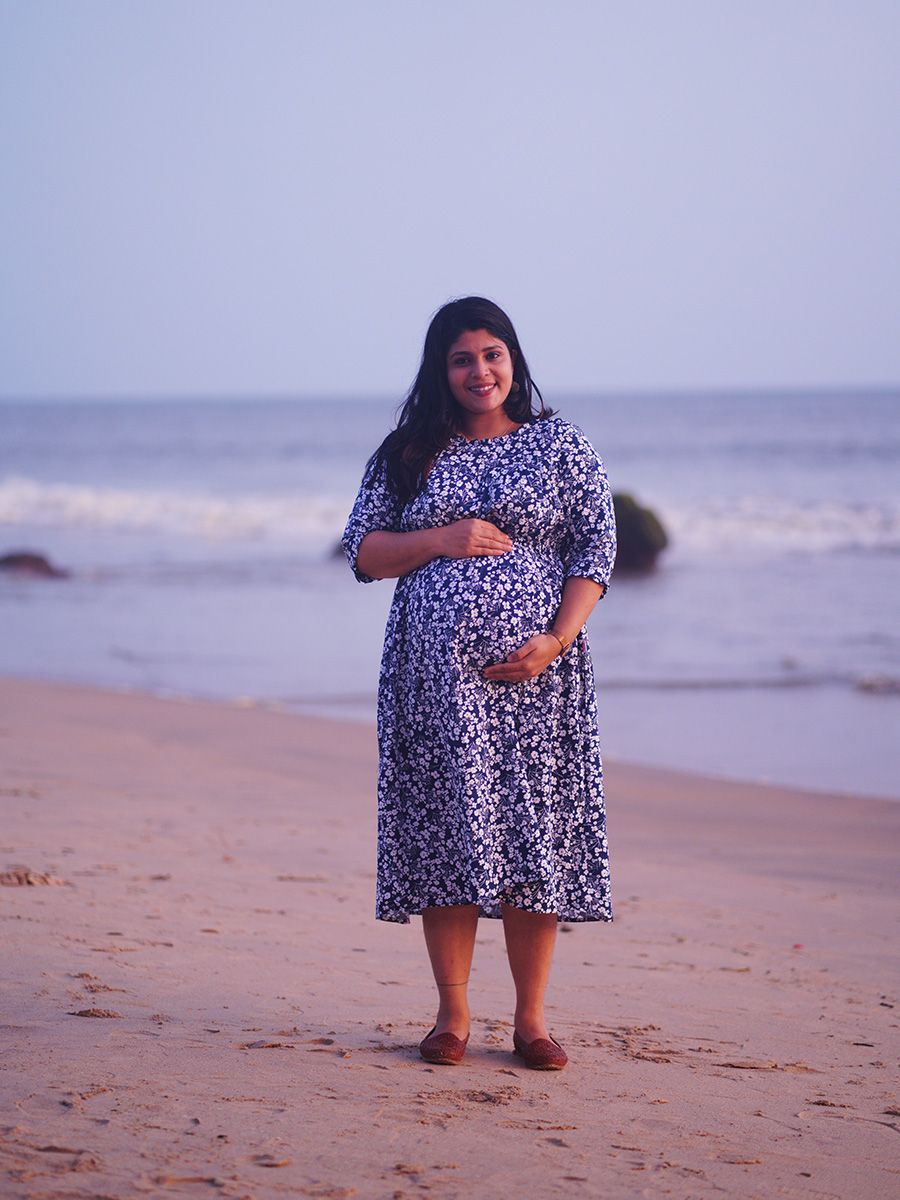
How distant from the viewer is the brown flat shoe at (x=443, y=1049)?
3.56m

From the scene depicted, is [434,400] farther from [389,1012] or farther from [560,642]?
[389,1012]

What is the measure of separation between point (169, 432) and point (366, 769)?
2809 inches

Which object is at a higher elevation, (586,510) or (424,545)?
(586,510)

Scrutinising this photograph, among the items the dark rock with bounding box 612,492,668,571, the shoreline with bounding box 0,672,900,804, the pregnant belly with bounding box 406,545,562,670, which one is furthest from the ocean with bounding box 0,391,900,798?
the pregnant belly with bounding box 406,545,562,670

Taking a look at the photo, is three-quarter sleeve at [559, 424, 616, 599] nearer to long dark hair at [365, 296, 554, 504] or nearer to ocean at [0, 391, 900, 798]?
long dark hair at [365, 296, 554, 504]

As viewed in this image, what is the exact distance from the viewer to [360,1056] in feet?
11.7

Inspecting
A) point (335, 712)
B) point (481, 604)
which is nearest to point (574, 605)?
point (481, 604)

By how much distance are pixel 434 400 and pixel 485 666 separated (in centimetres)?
73

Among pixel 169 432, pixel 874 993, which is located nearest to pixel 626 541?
pixel 874 993

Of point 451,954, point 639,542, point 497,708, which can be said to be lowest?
point 451,954

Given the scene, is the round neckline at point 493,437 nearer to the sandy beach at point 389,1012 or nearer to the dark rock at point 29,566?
the sandy beach at point 389,1012

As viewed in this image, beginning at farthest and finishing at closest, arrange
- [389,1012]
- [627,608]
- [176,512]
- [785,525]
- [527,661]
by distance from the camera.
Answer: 1. [176,512]
2. [785,525]
3. [627,608]
4. [389,1012]
5. [527,661]

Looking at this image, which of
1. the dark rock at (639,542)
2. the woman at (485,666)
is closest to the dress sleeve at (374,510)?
the woman at (485,666)

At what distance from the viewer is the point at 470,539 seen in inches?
138
